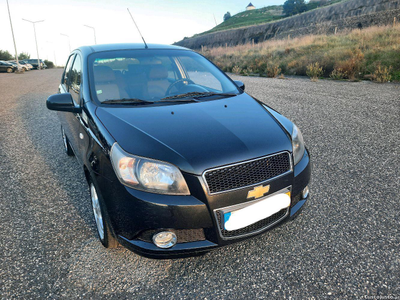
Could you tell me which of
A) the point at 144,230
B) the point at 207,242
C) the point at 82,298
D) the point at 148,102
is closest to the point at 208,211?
the point at 207,242

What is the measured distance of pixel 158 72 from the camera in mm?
3186

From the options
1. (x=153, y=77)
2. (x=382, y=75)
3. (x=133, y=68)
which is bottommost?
(x=382, y=75)

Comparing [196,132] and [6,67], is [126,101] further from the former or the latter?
[6,67]

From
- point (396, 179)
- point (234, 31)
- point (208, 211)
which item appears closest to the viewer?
point (208, 211)

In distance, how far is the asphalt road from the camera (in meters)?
1.96

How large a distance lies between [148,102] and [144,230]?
125 cm

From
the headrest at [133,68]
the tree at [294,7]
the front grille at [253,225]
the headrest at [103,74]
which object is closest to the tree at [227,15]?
the tree at [294,7]

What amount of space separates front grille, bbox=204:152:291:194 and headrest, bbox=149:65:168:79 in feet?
5.36

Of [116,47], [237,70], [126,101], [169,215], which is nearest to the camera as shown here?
[169,215]

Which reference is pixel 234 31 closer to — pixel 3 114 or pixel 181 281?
pixel 3 114

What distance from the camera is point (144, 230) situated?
1.88m

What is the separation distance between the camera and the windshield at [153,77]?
2799 mm

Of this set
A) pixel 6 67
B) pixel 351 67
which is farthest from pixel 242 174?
pixel 6 67

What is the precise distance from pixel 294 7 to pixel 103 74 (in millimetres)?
92757
